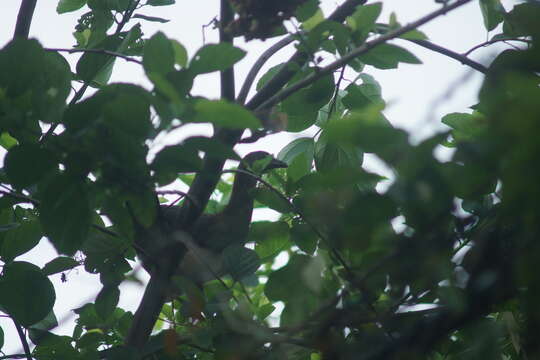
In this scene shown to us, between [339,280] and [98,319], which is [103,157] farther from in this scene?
[98,319]

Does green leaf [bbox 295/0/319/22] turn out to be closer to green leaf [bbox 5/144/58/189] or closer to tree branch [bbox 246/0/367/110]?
tree branch [bbox 246/0/367/110]

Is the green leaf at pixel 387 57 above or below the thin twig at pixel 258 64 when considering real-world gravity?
below

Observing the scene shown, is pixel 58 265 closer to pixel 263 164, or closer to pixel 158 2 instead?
pixel 263 164

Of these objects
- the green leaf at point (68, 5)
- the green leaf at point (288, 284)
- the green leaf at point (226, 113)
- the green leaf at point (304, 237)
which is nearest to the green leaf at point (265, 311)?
the green leaf at point (304, 237)

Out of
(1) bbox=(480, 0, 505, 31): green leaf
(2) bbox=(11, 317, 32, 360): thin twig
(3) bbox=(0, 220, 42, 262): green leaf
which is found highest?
(1) bbox=(480, 0, 505, 31): green leaf

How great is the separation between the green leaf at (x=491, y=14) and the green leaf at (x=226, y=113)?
1.22 meters

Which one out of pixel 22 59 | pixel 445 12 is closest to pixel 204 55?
pixel 22 59

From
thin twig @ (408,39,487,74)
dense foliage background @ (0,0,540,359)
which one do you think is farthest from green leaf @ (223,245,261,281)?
thin twig @ (408,39,487,74)

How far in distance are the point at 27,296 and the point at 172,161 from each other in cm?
80

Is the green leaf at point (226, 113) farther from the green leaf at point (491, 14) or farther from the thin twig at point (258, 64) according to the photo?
the green leaf at point (491, 14)

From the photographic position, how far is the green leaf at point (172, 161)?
1.12 meters

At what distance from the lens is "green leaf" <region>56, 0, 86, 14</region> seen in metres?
2.17

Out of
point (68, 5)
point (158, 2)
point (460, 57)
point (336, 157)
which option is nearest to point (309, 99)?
point (336, 157)

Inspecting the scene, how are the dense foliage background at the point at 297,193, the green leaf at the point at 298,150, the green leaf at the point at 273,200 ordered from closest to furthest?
the dense foliage background at the point at 297,193
the green leaf at the point at 273,200
the green leaf at the point at 298,150
